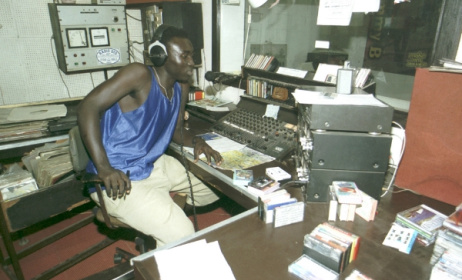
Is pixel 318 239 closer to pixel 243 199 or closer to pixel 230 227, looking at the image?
pixel 230 227

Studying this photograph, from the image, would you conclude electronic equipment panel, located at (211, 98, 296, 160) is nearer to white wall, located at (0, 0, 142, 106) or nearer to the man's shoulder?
the man's shoulder

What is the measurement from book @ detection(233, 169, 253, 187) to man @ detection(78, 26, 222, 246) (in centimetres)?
19

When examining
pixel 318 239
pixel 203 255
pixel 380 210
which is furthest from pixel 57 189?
pixel 380 210

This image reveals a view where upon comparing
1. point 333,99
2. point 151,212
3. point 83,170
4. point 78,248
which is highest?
point 333,99

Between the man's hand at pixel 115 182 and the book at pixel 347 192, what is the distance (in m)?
0.95

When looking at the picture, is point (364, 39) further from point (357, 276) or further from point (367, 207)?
point (357, 276)

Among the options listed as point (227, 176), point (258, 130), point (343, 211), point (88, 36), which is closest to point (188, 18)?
point (88, 36)

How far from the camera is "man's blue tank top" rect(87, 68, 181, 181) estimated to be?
1605 millimetres

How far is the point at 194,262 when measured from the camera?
2.96 feet

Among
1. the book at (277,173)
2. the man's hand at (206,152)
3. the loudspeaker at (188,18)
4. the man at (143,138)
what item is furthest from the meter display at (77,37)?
the book at (277,173)

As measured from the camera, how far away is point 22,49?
8.29 ft

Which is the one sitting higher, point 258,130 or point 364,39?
point 364,39

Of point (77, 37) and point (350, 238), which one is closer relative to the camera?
point (350, 238)

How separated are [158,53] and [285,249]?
1160 mm
